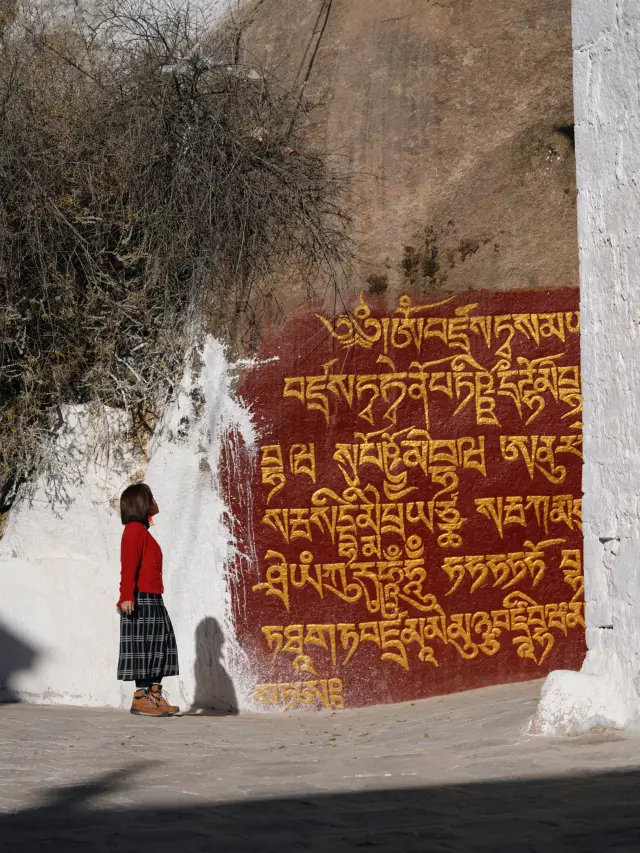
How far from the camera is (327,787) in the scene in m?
3.76

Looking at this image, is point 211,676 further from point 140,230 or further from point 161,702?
point 140,230

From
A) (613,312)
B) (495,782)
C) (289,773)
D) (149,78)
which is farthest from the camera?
(149,78)

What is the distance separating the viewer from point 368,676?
6.35 meters

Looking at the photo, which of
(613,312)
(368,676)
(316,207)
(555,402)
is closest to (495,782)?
(613,312)

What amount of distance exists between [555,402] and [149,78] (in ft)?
11.4

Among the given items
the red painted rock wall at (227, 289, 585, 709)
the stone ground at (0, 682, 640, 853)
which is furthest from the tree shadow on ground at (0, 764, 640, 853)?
the red painted rock wall at (227, 289, 585, 709)

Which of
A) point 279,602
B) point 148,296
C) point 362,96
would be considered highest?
point 362,96

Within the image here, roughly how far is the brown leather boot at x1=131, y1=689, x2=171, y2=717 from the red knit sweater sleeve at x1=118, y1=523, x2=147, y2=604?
0.56 meters

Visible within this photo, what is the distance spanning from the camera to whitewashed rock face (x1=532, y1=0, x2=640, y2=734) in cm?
447

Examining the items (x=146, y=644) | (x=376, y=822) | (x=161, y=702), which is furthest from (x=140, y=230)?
(x=376, y=822)

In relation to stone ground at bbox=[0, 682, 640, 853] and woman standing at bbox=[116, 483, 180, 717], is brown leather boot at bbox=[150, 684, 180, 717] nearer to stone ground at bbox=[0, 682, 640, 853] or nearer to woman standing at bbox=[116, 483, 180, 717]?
woman standing at bbox=[116, 483, 180, 717]

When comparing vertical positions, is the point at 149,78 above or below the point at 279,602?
above

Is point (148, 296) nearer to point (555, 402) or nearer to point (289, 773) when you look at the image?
point (555, 402)

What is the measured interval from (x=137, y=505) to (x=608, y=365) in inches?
107
